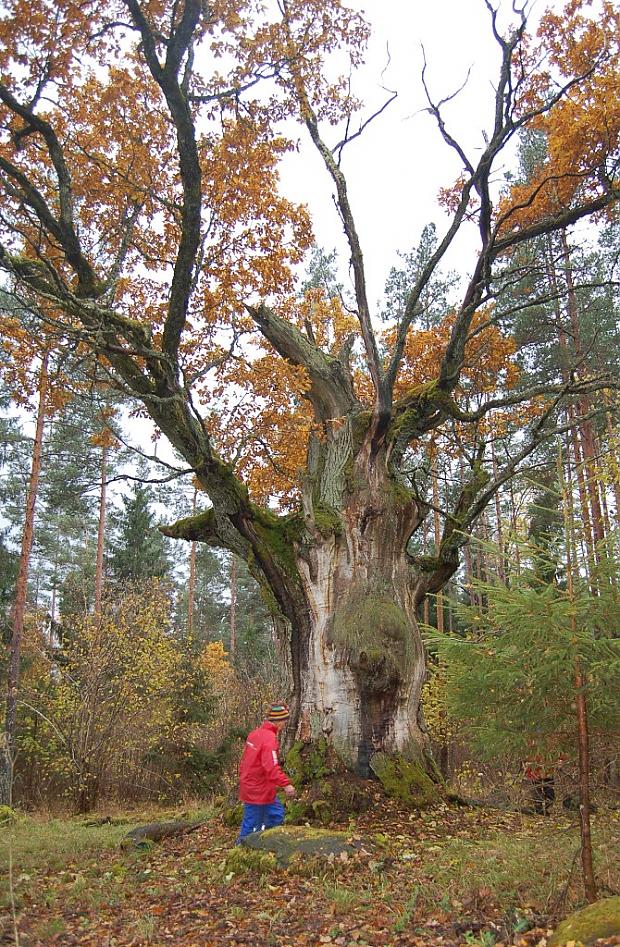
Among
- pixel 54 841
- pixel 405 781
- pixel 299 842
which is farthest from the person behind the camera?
pixel 54 841

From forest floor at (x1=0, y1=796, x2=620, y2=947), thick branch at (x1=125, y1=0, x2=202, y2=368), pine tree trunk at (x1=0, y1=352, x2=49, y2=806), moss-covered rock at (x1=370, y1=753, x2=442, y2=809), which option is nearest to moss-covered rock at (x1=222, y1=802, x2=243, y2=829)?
forest floor at (x1=0, y1=796, x2=620, y2=947)

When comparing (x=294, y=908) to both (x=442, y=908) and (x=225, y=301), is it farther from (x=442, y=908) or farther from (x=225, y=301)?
(x=225, y=301)

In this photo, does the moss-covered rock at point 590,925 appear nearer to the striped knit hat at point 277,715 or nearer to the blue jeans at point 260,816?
the blue jeans at point 260,816

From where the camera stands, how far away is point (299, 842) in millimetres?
5645

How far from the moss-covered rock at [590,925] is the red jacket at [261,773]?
3484 millimetres

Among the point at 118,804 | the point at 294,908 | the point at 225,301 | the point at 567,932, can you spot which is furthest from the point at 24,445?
the point at 567,932

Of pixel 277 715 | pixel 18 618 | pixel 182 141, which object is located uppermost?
pixel 182 141

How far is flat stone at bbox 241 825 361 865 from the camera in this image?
553 cm

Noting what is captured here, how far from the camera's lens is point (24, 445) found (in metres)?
21.0

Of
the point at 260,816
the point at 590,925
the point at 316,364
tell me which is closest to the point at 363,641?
the point at 260,816

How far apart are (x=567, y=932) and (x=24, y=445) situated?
68.5 feet

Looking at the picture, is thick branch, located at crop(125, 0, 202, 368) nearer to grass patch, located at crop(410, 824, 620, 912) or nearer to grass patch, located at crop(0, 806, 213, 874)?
grass patch, located at crop(0, 806, 213, 874)

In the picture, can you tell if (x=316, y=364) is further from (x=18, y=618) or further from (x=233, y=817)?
(x=18, y=618)

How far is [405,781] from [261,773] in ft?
6.62
